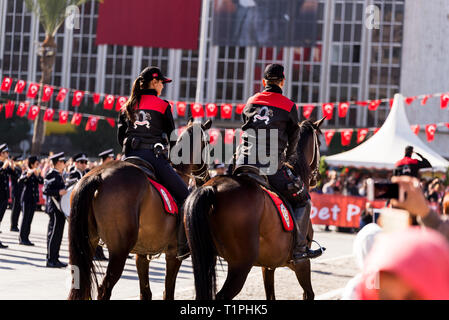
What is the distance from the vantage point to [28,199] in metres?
15.9

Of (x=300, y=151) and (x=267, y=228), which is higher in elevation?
(x=300, y=151)

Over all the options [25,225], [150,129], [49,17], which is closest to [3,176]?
[25,225]

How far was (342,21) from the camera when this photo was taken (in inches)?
2613

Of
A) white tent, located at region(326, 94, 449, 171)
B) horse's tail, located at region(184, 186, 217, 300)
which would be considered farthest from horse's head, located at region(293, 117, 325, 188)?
white tent, located at region(326, 94, 449, 171)

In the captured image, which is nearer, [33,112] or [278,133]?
[278,133]

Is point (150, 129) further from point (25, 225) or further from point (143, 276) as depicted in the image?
point (25, 225)

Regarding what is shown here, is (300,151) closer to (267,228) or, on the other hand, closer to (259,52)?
(267,228)

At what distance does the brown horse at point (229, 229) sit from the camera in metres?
5.71

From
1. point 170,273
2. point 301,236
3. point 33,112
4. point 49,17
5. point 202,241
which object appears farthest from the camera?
point 49,17

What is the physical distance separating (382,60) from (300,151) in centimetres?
6036

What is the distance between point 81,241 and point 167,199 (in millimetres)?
1005

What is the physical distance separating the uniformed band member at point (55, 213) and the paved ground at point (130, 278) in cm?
28

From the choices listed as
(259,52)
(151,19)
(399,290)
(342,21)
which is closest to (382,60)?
(342,21)

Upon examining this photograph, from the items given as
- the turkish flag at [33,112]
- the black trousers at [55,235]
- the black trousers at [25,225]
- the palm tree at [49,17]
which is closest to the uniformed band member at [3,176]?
the black trousers at [25,225]
